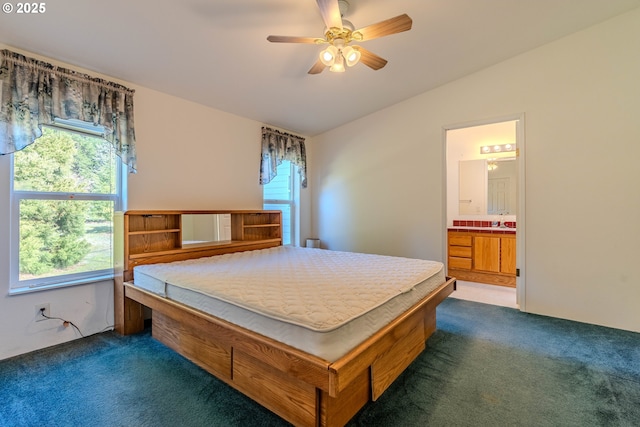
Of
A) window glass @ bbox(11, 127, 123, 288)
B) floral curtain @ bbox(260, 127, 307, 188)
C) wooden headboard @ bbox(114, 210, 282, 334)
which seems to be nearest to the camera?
window glass @ bbox(11, 127, 123, 288)

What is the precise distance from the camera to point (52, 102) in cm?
228

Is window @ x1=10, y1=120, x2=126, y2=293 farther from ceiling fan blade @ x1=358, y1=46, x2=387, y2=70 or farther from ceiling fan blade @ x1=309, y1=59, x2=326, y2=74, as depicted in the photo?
ceiling fan blade @ x1=358, y1=46, x2=387, y2=70

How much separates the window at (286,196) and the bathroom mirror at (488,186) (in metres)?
3.07

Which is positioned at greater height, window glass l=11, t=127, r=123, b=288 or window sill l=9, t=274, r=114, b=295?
window glass l=11, t=127, r=123, b=288

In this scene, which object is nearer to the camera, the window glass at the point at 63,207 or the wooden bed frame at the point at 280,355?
the wooden bed frame at the point at 280,355

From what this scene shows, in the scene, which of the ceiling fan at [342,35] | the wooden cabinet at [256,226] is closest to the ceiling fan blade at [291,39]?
the ceiling fan at [342,35]

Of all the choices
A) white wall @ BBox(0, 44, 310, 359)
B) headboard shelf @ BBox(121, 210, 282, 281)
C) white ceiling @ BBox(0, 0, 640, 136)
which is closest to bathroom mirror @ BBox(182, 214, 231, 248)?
headboard shelf @ BBox(121, 210, 282, 281)

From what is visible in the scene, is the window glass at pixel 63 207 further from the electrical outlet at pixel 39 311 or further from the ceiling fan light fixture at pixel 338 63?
the ceiling fan light fixture at pixel 338 63

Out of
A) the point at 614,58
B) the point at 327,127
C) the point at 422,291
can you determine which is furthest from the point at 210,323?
the point at 614,58

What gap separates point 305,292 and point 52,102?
2.50m

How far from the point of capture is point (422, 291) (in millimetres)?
2123

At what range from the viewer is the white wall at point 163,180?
222cm

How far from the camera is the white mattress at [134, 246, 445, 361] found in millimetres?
1368

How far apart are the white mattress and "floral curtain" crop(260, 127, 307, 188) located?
1667 mm
